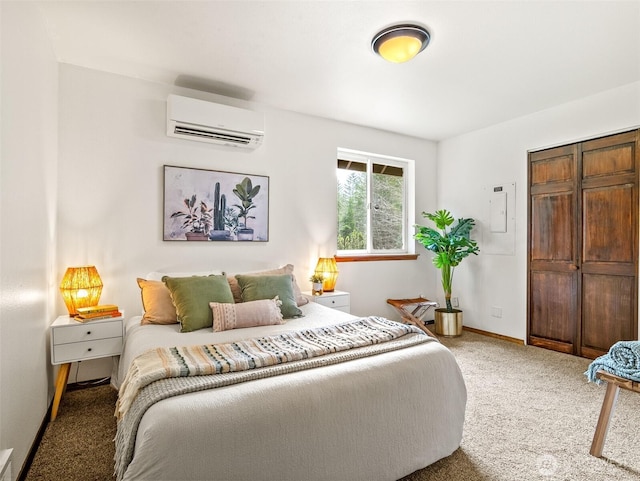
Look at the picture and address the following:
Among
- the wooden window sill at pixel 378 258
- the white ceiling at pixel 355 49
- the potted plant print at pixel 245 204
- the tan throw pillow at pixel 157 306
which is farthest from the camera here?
the wooden window sill at pixel 378 258

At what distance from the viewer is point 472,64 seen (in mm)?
2797

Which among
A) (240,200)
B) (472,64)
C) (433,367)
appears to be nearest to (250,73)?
(240,200)

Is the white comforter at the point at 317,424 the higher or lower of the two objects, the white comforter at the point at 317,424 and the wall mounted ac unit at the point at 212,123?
the lower

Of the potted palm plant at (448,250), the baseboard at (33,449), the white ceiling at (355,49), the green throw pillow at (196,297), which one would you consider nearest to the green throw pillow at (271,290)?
the green throw pillow at (196,297)

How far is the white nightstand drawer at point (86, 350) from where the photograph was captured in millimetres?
2340

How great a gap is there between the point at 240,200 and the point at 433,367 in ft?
7.71

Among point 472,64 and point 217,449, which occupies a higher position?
point 472,64

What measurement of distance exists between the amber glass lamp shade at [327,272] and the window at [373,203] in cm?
56

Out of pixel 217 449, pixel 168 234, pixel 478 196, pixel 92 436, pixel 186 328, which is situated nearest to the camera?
pixel 217 449

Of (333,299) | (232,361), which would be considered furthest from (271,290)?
(232,361)

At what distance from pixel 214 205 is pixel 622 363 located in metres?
3.08

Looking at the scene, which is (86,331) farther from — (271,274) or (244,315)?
(271,274)

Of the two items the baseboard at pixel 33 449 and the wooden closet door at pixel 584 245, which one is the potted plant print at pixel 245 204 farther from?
the wooden closet door at pixel 584 245

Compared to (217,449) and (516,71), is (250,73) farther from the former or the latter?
(217,449)
